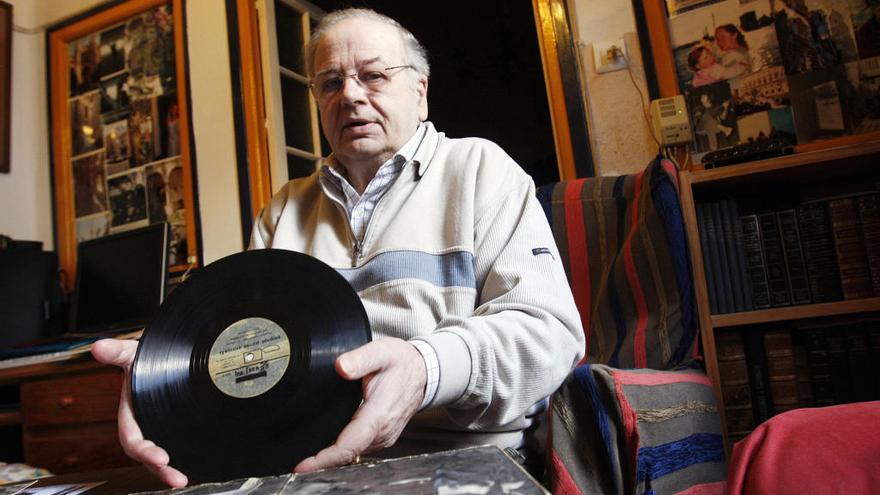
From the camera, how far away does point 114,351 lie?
719 millimetres

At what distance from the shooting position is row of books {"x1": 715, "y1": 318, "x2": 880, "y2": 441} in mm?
1373

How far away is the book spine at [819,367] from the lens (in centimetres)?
139

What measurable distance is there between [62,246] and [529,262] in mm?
2784

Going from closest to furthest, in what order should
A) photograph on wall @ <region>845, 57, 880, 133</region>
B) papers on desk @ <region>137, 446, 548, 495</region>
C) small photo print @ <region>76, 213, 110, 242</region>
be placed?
papers on desk @ <region>137, 446, 548, 495</region> < photograph on wall @ <region>845, 57, 880, 133</region> < small photo print @ <region>76, 213, 110, 242</region>

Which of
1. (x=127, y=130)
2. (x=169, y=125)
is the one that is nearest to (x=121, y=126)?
(x=127, y=130)

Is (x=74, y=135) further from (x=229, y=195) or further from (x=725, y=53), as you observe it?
(x=725, y=53)

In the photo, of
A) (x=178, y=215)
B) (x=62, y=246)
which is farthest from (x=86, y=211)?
(x=178, y=215)

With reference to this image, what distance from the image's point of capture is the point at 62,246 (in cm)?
280

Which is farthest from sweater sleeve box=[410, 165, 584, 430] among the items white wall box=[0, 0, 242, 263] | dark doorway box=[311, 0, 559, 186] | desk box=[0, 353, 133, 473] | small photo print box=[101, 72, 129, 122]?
small photo print box=[101, 72, 129, 122]

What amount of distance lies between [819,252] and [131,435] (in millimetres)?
1523

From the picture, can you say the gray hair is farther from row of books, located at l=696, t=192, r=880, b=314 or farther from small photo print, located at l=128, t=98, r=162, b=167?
small photo print, located at l=128, t=98, r=162, b=167

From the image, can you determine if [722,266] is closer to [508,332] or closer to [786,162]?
[786,162]

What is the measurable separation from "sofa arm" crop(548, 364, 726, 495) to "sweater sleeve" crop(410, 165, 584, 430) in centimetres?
5

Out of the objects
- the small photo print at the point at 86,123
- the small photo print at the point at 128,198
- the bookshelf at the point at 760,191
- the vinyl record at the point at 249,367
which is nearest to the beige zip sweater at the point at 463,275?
the vinyl record at the point at 249,367
